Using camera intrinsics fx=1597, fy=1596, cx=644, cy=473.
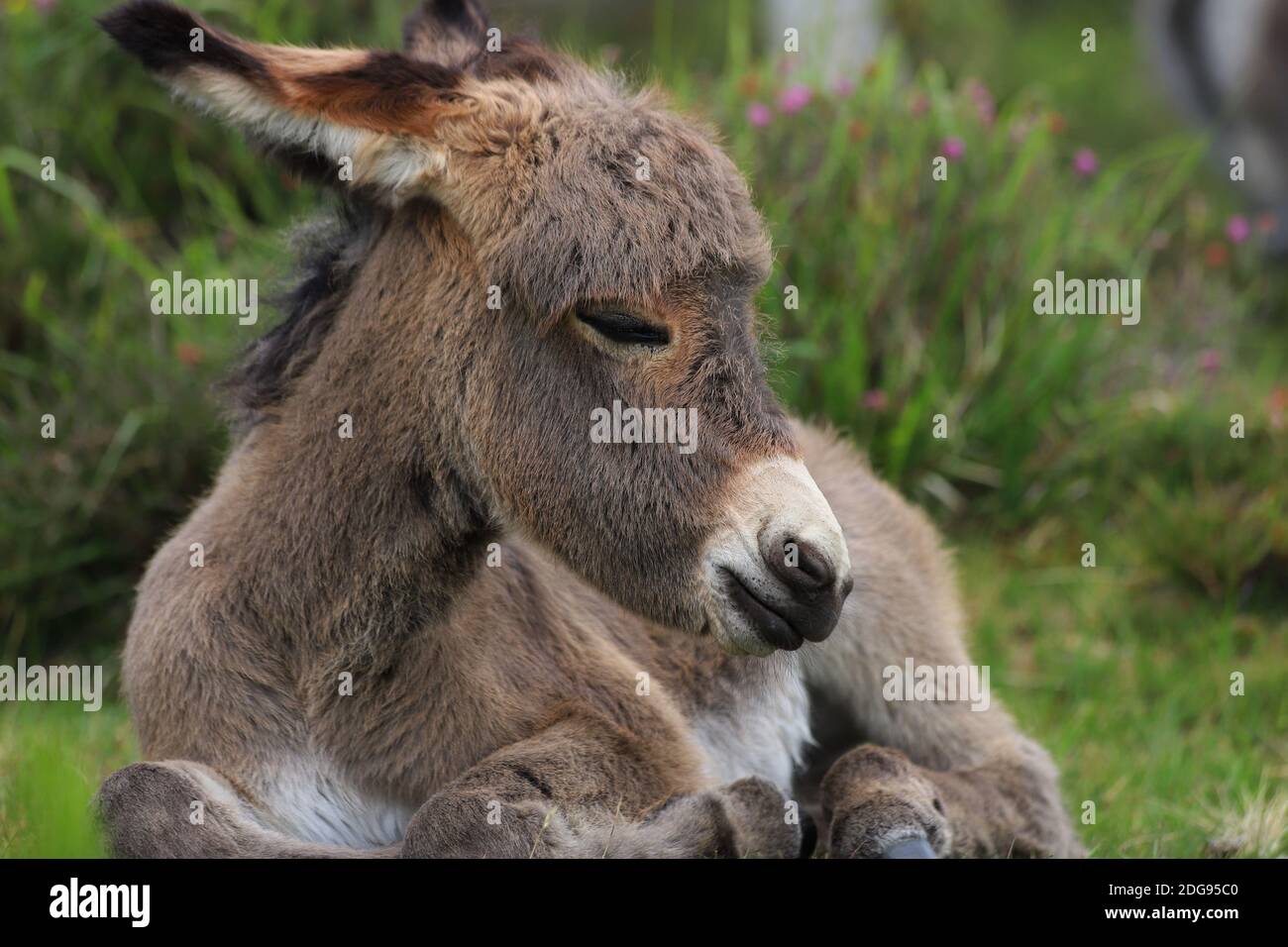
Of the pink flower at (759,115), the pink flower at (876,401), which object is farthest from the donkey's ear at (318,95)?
the pink flower at (759,115)

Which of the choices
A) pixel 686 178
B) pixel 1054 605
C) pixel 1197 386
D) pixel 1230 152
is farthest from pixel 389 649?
pixel 1230 152

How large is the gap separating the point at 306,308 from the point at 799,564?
62.2 inches

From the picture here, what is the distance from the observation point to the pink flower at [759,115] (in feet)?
25.7

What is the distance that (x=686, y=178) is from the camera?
388cm

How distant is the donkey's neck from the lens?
394cm

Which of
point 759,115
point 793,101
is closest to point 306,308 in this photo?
point 759,115

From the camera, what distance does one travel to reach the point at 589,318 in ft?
12.4

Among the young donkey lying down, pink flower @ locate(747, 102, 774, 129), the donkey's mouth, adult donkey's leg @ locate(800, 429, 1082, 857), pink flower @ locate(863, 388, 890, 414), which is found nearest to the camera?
the donkey's mouth

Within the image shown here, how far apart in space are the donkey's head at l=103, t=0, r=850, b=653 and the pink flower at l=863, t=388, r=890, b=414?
3394mm

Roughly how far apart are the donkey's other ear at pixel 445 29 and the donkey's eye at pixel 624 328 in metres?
1.10

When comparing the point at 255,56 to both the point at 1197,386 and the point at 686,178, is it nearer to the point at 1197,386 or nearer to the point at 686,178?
the point at 686,178

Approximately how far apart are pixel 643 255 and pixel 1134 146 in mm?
11582

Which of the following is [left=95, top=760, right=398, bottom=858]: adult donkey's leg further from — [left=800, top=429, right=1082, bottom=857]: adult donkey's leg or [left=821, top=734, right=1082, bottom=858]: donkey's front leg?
[left=800, top=429, right=1082, bottom=857]: adult donkey's leg

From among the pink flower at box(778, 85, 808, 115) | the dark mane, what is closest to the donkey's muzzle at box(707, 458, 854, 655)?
the dark mane
